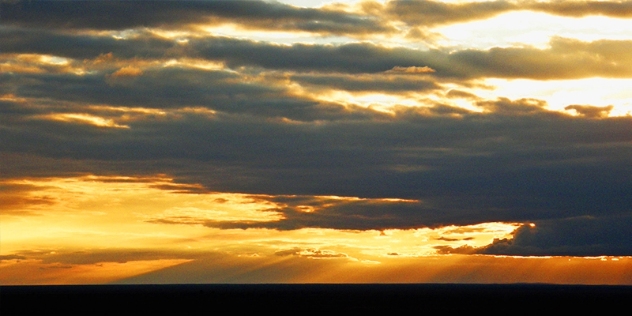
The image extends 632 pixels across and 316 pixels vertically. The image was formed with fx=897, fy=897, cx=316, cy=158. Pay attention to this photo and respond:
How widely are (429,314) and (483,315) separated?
841 cm

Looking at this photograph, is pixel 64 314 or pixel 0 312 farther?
pixel 0 312

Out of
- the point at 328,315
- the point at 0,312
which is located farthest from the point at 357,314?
the point at 0,312

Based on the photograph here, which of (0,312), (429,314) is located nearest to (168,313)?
(0,312)

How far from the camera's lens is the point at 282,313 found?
Result: 5502 inches

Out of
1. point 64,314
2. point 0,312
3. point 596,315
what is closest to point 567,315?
point 596,315

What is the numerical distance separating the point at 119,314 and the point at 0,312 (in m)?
23.9

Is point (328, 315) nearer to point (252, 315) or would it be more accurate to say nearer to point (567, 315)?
point (252, 315)

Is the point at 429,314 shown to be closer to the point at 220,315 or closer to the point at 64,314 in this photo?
the point at 220,315

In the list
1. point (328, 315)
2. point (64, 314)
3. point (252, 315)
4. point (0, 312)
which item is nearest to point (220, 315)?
point (252, 315)

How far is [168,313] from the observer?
141m

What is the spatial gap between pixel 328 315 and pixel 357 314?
5895 mm

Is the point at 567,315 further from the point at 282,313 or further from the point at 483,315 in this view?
the point at 282,313

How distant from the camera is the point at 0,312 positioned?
146125mm

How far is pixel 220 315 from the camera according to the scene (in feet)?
434
